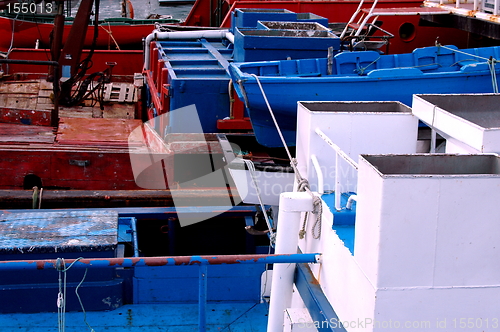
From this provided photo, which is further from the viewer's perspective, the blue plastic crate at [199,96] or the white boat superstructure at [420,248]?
the blue plastic crate at [199,96]

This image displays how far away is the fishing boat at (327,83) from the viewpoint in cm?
662

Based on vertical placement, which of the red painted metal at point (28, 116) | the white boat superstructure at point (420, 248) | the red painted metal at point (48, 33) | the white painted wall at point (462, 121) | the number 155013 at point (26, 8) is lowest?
the red painted metal at point (28, 116)

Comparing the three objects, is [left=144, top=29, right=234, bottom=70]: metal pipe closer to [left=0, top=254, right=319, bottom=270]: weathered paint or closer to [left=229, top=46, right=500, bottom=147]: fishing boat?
[left=229, top=46, right=500, bottom=147]: fishing boat

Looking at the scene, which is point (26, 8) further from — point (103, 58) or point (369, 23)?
point (369, 23)

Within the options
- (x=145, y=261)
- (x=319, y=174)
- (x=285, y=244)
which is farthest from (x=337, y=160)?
(x=145, y=261)

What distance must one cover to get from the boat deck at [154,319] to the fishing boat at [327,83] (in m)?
2.31

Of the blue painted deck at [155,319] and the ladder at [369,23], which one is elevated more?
the ladder at [369,23]

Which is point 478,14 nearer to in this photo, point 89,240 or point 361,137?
point 361,137

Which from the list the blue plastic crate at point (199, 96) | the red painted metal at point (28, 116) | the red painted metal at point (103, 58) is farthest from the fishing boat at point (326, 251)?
the red painted metal at point (103, 58)

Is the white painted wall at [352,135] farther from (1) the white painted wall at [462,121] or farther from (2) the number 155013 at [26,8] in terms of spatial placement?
(2) the number 155013 at [26,8]

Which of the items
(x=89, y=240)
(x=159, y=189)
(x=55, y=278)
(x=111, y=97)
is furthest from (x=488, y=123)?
(x=111, y=97)

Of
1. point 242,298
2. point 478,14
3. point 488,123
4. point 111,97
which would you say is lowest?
point 242,298

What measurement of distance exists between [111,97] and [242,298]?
6693 mm

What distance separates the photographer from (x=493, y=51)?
8117mm
